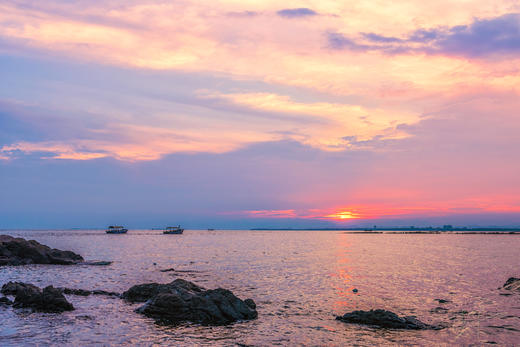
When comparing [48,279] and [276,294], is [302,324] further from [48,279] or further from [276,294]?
[48,279]

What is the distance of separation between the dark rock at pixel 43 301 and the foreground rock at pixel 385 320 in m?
19.8

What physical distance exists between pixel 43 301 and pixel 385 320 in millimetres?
23545

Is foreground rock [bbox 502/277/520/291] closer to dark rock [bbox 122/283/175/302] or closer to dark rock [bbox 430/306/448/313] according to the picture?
dark rock [bbox 430/306/448/313]

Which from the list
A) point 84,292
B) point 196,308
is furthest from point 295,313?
point 84,292

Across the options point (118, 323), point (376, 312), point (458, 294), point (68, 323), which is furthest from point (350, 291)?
point (68, 323)

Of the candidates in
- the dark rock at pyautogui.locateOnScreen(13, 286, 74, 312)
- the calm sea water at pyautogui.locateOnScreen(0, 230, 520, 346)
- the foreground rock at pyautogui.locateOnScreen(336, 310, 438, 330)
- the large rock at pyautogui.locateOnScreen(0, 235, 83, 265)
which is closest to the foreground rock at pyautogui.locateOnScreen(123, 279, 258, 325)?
the calm sea water at pyautogui.locateOnScreen(0, 230, 520, 346)

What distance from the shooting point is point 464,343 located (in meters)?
22.4

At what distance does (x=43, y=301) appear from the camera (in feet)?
93.1

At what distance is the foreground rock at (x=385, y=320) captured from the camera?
82.1 feet

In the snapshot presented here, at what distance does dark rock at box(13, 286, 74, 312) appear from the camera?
1103 inches

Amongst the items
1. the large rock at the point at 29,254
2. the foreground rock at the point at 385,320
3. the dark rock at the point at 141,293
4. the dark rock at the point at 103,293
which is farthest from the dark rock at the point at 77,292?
the large rock at the point at 29,254

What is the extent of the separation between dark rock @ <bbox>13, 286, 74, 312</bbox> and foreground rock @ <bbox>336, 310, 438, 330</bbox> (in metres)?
19.8

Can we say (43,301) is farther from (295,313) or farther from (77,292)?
(295,313)

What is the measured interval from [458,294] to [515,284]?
7.82 m
